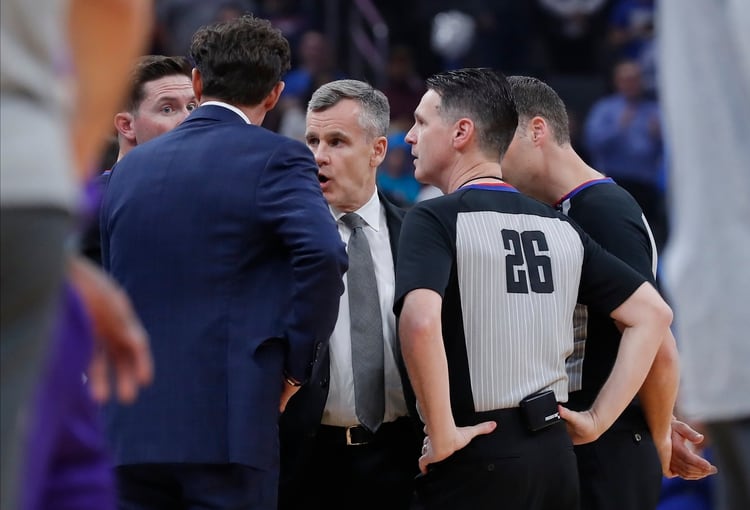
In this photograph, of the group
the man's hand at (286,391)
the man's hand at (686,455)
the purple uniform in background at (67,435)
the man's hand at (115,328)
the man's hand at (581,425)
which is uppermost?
the man's hand at (115,328)

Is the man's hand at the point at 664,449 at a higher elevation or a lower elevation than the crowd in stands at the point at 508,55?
lower

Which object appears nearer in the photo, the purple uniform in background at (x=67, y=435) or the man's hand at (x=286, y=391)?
the purple uniform in background at (x=67, y=435)

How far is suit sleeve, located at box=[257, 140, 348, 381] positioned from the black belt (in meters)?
0.45

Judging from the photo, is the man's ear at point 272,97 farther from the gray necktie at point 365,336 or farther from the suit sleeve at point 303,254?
the gray necktie at point 365,336

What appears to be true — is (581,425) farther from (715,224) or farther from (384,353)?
(715,224)

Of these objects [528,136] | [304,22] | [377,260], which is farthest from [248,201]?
[304,22]

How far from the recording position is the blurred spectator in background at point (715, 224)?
2.24 m

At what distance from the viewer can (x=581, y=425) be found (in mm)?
4289

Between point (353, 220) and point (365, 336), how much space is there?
528 mm

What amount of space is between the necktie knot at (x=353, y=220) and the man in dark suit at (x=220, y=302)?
2.06 feet

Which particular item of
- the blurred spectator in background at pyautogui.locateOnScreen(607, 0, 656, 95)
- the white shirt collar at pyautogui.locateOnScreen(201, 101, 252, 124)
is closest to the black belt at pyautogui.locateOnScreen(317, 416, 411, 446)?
the white shirt collar at pyautogui.locateOnScreen(201, 101, 252, 124)

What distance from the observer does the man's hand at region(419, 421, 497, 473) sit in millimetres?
3998

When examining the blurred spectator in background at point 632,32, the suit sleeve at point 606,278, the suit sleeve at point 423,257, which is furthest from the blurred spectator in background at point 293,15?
the suit sleeve at point 423,257

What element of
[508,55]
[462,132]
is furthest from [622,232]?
[508,55]
